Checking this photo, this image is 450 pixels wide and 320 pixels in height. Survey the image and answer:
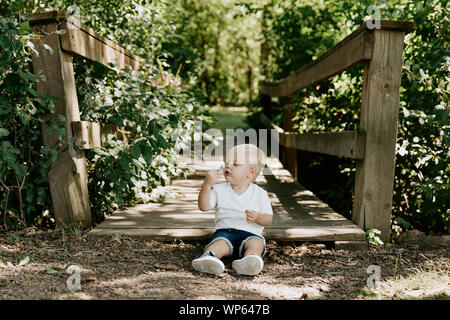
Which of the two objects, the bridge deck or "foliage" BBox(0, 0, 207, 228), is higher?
"foliage" BBox(0, 0, 207, 228)

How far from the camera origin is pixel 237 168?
106 inches

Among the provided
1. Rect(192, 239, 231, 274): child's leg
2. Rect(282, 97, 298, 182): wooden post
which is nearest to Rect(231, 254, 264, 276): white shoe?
Rect(192, 239, 231, 274): child's leg

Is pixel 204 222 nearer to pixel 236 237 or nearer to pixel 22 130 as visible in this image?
pixel 236 237

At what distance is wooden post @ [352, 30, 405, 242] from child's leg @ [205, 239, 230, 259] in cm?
108

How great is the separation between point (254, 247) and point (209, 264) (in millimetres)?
337

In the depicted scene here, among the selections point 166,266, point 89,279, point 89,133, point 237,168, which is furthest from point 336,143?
point 89,279

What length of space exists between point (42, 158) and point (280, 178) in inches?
119

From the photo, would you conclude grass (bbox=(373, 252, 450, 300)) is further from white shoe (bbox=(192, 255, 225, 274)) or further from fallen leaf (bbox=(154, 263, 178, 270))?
fallen leaf (bbox=(154, 263, 178, 270))

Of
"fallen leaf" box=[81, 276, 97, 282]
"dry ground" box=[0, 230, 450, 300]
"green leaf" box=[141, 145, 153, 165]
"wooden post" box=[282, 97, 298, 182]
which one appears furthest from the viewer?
"wooden post" box=[282, 97, 298, 182]

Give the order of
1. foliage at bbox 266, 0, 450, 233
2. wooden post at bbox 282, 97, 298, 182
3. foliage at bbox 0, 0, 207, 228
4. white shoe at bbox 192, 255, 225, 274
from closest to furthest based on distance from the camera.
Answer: white shoe at bbox 192, 255, 225, 274 < foliage at bbox 0, 0, 207, 228 < foliage at bbox 266, 0, 450, 233 < wooden post at bbox 282, 97, 298, 182

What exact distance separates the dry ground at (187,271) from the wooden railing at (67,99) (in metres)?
0.23

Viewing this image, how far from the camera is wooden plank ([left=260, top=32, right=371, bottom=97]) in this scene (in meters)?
2.99
